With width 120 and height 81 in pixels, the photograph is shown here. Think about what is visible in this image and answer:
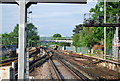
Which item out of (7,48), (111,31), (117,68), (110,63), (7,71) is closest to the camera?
(7,71)

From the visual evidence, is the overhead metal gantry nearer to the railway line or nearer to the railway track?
the railway line

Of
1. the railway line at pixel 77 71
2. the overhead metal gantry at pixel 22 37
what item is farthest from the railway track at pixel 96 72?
the overhead metal gantry at pixel 22 37

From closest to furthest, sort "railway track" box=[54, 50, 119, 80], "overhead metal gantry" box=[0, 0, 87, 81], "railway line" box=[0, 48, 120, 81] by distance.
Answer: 1. "overhead metal gantry" box=[0, 0, 87, 81]
2. "railway line" box=[0, 48, 120, 81]
3. "railway track" box=[54, 50, 119, 80]

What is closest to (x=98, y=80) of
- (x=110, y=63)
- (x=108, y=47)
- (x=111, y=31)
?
(x=110, y=63)

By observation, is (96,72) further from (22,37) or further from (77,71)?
(22,37)

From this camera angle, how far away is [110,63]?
19.4 m

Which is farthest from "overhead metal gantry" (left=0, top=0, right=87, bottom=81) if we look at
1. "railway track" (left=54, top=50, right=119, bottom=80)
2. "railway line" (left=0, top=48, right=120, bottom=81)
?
"railway track" (left=54, top=50, right=119, bottom=80)

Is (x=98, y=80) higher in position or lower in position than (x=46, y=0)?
lower

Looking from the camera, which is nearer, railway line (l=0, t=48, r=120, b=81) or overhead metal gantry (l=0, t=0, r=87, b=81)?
overhead metal gantry (l=0, t=0, r=87, b=81)

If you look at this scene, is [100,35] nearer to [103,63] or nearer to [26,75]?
[103,63]

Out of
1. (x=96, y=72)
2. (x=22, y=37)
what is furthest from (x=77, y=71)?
(x=22, y=37)

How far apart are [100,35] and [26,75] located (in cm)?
2438

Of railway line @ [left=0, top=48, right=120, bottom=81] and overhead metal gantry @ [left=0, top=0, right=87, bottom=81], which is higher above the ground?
overhead metal gantry @ [left=0, top=0, right=87, bottom=81]

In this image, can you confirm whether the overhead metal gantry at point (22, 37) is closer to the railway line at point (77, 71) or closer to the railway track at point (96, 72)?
the railway line at point (77, 71)
